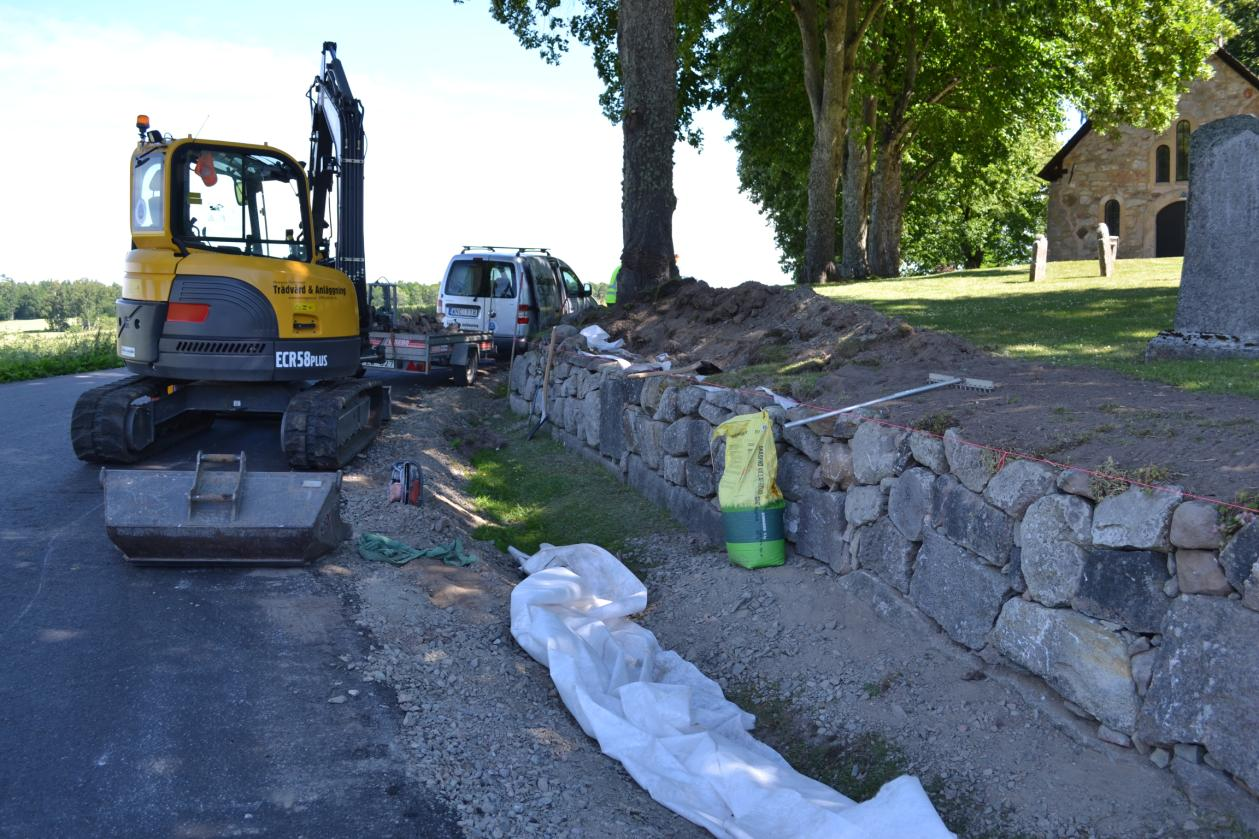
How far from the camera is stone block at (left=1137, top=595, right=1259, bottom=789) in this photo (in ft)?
13.5

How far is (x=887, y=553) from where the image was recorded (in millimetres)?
6566

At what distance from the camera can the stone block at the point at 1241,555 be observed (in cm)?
411

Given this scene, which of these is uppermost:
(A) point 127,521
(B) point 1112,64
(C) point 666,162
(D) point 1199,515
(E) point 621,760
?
(B) point 1112,64

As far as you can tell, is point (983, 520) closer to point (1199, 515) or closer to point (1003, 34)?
point (1199, 515)

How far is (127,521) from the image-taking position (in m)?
7.18

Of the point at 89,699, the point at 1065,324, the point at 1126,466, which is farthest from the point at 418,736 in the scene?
the point at 1065,324

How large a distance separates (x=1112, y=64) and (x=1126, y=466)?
2270 cm

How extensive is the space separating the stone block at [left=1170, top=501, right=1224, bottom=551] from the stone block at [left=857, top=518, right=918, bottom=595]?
6.64 ft

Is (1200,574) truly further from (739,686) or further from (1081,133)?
(1081,133)

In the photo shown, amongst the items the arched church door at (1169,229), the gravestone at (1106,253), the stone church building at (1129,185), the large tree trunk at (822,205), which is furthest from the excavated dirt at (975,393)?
the arched church door at (1169,229)

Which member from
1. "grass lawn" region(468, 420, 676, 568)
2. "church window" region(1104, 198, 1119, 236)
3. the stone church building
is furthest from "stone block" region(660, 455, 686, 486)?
"church window" region(1104, 198, 1119, 236)

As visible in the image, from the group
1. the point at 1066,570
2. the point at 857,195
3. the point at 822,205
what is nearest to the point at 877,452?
the point at 1066,570

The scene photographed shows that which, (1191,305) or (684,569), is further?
(1191,305)

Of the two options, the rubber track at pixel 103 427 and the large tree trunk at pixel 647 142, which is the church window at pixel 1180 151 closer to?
the large tree trunk at pixel 647 142
